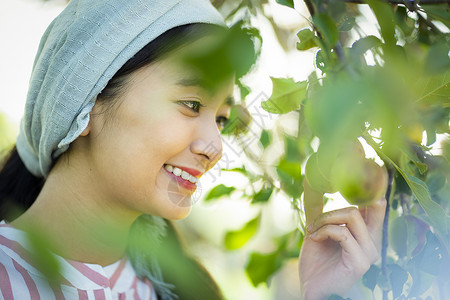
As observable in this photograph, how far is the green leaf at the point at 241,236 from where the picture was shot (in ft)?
2.63

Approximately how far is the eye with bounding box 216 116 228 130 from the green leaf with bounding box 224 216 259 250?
28 cm

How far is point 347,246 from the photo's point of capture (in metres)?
0.86

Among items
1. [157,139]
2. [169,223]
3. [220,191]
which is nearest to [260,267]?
[220,191]

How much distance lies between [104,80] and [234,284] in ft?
3.19

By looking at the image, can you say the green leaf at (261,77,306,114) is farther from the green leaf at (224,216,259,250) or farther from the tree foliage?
the green leaf at (224,216,259,250)

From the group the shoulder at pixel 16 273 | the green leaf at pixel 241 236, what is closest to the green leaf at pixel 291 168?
the green leaf at pixel 241 236

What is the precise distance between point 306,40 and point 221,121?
1.60 feet

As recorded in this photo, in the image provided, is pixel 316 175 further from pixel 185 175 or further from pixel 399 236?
pixel 185 175

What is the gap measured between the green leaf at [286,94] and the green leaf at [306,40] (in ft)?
0.29

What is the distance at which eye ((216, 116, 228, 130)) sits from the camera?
41.1 inches

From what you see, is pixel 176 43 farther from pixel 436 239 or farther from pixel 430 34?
pixel 436 239

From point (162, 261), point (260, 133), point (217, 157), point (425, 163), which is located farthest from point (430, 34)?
point (162, 261)

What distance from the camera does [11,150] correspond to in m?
1.30

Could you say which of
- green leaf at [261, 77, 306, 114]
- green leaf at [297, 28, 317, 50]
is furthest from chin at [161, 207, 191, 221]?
green leaf at [297, 28, 317, 50]
